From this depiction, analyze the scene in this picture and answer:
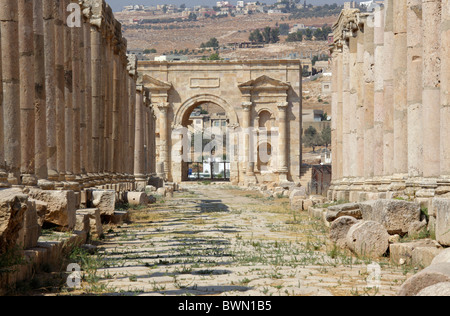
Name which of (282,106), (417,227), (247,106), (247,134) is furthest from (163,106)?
(417,227)

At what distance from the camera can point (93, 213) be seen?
11.8m

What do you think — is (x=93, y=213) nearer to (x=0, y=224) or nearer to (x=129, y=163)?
(x=0, y=224)

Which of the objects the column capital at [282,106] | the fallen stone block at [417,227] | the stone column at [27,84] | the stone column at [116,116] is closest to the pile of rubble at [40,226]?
the stone column at [27,84]

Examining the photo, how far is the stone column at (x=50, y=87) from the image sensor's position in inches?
549

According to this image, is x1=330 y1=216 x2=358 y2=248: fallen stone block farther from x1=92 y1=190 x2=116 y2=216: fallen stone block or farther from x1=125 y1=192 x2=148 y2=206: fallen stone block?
x1=125 y1=192 x2=148 y2=206: fallen stone block

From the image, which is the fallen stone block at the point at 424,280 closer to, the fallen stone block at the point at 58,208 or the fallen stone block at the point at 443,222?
the fallen stone block at the point at 443,222

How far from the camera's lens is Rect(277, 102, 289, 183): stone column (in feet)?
157

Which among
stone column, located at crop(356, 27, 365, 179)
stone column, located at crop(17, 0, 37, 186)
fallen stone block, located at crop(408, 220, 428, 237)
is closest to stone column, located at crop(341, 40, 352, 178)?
stone column, located at crop(356, 27, 365, 179)

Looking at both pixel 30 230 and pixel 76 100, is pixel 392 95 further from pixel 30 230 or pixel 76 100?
pixel 30 230

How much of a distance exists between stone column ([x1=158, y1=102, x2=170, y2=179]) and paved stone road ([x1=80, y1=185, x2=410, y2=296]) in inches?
1318

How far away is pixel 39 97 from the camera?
509 inches

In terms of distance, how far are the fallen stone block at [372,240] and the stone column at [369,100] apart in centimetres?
969
